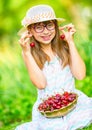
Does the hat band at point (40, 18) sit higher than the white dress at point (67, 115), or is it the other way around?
the hat band at point (40, 18)

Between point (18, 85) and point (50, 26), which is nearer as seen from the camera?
point (50, 26)

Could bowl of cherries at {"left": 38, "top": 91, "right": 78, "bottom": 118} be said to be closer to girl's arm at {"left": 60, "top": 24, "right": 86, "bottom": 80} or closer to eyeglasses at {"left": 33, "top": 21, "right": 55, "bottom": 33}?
girl's arm at {"left": 60, "top": 24, "right": 86, "bottom": 80}

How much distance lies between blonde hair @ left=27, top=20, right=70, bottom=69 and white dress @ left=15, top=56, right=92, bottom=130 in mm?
46

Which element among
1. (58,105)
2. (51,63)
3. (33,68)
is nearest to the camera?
(58,105)

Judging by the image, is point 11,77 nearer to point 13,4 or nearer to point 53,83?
point 53,83

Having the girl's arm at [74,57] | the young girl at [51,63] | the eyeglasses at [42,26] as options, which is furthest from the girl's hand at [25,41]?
the girl's arm at [74,57]

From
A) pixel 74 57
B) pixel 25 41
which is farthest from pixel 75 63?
pixel 25 41

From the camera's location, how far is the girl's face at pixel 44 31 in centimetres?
588

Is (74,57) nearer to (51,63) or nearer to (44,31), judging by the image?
(51,63)

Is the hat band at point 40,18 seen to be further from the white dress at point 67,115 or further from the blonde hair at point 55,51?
the white dress at point 67,115

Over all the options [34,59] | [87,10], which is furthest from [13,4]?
[34,59]

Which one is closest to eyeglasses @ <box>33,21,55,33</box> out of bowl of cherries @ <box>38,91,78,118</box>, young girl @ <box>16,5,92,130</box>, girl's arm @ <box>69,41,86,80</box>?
young girl @ <box>16,5,92,130</box>

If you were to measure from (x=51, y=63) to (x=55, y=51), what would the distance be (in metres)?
0.13

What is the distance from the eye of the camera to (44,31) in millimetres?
5871
